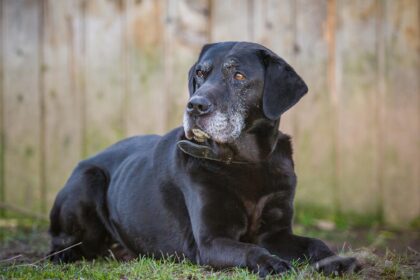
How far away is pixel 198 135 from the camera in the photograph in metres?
4.07

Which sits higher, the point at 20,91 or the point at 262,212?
the point at 20,91

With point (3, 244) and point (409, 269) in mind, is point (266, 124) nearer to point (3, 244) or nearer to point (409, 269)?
point (409, 269)

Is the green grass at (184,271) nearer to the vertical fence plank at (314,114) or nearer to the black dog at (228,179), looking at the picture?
the black dog at (228,179)

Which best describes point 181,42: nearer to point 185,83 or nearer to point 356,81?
point 185,83

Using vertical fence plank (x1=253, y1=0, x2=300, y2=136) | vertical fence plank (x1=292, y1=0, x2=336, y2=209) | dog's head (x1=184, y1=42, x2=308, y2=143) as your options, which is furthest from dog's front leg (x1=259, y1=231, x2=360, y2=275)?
vertical fence plank (x1=253, y1=0, x2=300, y2=136)

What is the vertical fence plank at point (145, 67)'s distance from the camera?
6.74 meters

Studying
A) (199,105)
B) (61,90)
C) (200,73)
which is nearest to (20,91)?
(61,90)

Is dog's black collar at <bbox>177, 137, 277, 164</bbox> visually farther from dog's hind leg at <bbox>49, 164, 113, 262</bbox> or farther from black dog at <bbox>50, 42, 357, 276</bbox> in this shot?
dog's hind leg at <bbox>49, 164, 113, 262</bbox>

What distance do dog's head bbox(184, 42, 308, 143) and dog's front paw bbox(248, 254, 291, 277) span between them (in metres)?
0.74

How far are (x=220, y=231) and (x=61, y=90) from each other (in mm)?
3325

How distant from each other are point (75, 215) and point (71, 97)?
84.5 inches

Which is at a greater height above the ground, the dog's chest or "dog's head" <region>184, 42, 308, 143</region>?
"dog's head" <region>184, 42, 308, 143</region>

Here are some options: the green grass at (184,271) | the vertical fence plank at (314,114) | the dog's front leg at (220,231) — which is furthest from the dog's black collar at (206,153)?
the vertical fence plank at (314,114)

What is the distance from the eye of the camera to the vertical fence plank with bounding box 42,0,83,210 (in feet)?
22.2
